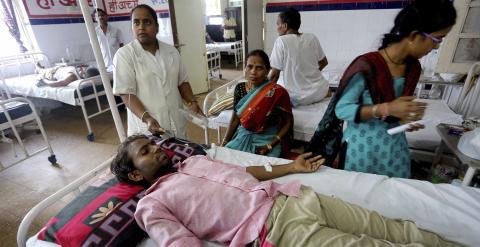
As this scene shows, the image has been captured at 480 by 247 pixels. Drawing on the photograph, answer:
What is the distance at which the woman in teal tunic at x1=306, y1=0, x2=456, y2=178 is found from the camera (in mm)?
1116

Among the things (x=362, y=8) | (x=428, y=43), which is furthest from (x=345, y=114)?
(x=362, y=8)

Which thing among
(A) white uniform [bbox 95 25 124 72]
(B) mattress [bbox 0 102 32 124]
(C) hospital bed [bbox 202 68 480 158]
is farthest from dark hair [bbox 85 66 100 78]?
(C) hospital bed [bbox 202 68 480 158]

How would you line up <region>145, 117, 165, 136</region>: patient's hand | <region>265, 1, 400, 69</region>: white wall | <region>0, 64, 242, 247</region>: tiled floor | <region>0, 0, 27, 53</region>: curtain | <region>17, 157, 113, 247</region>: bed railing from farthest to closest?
1. <region>0, 0, 27, 53</region>: curtain
2. <region>265, 1, 400, 69</region>: white wall
3. <region>0, 64, 242, 247</region>: tiled floor
4. <region>145, 117, 165, 136</region>: patient's hand
5. <region>17, 157, 113, 247</region>: bed railing

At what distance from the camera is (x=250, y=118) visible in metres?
2.07

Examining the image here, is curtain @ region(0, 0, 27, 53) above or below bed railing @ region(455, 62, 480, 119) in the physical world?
above

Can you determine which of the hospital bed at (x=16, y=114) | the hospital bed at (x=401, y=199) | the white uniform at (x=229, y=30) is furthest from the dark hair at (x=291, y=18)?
the white uniform at (x=229, y=30)

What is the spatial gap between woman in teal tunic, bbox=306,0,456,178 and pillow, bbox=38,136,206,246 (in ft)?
3.94

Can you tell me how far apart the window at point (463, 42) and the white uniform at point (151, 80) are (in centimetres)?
266

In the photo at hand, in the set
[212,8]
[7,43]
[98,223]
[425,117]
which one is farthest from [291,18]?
[212,8]

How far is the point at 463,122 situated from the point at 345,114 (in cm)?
146

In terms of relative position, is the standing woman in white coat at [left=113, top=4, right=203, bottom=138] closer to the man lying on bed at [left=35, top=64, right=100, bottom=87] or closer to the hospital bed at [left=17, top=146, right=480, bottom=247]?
the hospital bed at [left=17, top=146, right=480, bottom=247]

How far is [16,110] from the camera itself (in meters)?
2.78

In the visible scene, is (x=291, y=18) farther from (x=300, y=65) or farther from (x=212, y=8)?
(x=212, y=8)

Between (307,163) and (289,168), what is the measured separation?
4.7 inches
